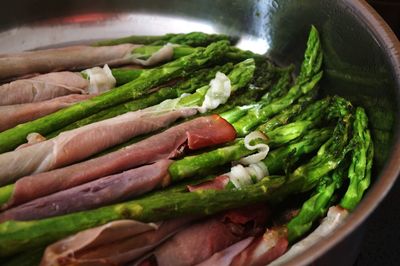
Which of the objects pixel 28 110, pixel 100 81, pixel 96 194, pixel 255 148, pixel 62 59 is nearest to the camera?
pixel 96 194

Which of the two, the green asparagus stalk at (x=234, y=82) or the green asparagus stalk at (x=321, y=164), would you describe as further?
the green asparagus stalk at (x=234, y=82)

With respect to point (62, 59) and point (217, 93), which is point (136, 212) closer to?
point (217, 93)

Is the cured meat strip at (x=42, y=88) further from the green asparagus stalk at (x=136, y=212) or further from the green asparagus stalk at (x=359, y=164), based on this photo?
the green asparagus stalk at (x=359, y=164)

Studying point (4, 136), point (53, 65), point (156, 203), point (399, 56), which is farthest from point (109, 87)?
point (399, 56)

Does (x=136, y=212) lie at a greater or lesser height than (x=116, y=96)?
lesser

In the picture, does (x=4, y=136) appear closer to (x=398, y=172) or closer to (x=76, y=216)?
(x=76, y=216)

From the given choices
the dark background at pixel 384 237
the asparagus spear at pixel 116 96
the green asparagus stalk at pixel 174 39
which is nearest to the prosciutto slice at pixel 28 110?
the asparagus spear at pixel 116 96

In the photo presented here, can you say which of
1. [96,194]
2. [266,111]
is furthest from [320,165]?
[96,194]
